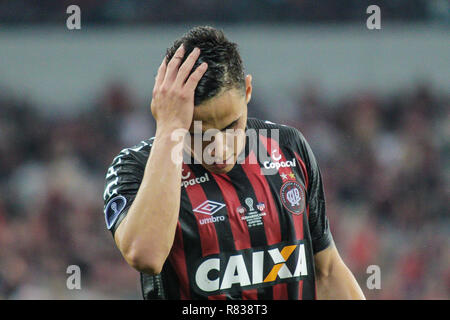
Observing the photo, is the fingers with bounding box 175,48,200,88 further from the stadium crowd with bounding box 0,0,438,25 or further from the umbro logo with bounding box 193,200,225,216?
the stadium crowd with bounding box 0,0,438,25

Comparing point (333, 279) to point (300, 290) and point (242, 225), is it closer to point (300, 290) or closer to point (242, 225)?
point (300, 290)

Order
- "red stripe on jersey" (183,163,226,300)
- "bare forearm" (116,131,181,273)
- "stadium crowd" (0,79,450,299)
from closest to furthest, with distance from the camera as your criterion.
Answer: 1. "bare forearm" (116,131,181,273)
2. "red stripe on jersey" (183,163,226,300)
3. "stadium crowd" (0,79,450,299)

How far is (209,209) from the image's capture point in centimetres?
197

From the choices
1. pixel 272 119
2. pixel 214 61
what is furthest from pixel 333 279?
pixel 272 119

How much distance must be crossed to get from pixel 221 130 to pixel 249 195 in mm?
271

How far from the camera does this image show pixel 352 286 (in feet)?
6.79

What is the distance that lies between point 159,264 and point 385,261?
4844 millimetres

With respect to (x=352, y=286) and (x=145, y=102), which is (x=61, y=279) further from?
(x=352, y=286)

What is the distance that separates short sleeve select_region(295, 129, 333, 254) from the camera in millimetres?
2098

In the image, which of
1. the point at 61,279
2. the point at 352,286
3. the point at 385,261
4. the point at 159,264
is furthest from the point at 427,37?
the point at 159,264

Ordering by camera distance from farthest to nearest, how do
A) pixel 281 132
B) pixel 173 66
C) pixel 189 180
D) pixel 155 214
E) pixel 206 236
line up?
1. pixel 281 132
2. pixel 189 180
3. pixel 206 236
4. pixel 173 66
5. pixel 155 214

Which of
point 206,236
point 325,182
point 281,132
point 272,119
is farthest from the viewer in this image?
point 272,119

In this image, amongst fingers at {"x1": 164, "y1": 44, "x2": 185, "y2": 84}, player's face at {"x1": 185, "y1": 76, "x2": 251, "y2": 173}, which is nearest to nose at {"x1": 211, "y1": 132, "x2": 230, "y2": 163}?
player's face at {"x1": 185, "y1": 76, "x2": 251, "y2": 173}

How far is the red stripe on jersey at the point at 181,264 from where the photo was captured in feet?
6.23
